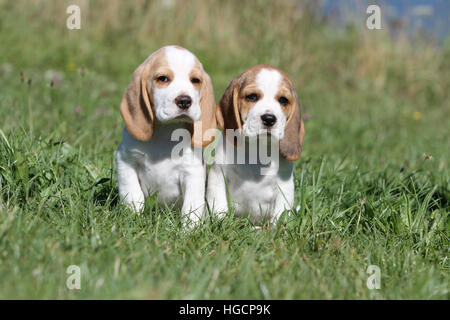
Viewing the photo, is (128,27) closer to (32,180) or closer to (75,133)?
(75,133)

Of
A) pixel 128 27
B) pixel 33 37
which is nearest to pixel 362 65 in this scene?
pixel 128 27

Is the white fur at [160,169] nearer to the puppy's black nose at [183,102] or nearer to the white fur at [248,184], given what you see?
the white fur at [248,184]

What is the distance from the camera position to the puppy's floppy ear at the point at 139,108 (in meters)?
3.70

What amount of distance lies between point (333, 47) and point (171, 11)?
165 inches

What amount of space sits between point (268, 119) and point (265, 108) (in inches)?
4.2

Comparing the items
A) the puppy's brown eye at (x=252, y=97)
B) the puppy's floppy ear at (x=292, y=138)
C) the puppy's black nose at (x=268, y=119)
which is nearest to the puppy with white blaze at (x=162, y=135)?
the puppy's brown eye at (x=252, y=97)

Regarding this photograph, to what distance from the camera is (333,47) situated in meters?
12.3

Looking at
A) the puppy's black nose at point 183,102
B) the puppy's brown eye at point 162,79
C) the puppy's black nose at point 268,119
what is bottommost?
the puppy's black nose at point 268,119

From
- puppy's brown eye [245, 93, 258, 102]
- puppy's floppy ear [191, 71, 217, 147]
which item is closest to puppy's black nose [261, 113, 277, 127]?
puppy's brown eye [245, 93, 258, 102]

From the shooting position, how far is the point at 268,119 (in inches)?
142

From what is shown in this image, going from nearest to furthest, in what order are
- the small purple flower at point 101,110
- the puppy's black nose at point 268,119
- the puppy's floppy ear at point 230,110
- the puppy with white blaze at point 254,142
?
the puppy's black nose at point 268,119
the puppy with white blaze at point 254,142
the puppy's floppy ear at point 230,110
the small purple flower at point 101,110

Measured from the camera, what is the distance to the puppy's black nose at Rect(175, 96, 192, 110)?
3.51m

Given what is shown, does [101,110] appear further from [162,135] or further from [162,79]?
[162,79]

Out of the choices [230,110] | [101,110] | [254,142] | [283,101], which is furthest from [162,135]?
[101,110]
